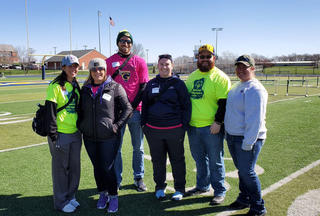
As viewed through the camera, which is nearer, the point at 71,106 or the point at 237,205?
the point at 71,106

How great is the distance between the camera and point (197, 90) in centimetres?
353

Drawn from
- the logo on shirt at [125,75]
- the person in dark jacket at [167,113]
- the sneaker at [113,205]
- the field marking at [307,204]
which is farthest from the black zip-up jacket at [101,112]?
the field marking at [307,204]

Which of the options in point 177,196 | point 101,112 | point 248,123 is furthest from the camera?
point 177,196

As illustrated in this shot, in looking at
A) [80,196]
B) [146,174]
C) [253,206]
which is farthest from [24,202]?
[253,206]

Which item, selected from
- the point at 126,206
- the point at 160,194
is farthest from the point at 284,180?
the point at 126,206

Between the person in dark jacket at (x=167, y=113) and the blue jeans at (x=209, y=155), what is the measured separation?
21cm

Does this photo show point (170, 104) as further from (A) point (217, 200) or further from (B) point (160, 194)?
(A) point (217, 200)

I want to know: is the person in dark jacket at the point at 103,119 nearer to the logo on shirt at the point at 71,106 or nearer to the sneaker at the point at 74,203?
the logo on shirt at the point at 71,106

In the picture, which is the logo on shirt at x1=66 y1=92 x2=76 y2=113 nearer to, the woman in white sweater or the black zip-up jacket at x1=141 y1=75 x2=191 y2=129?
the black zip-up jacket at x1=141 y1=75 x2=191 y2=129

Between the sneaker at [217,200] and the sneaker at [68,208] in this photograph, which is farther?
the sneaker at [217,200]

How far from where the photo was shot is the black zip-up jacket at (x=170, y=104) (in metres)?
3.48

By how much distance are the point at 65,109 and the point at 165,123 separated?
126 centimetres

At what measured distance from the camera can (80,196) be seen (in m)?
3.92

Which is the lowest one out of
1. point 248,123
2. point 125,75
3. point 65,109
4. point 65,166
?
point 65,166
